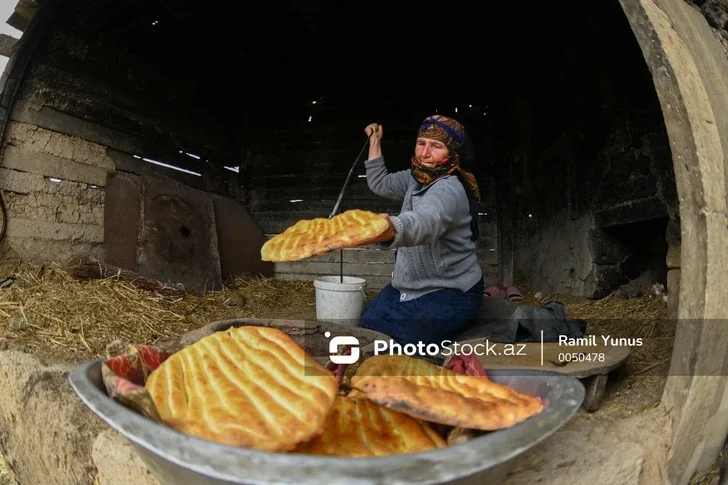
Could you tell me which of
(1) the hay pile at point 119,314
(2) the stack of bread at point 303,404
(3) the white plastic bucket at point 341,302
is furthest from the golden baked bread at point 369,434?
(3) the white plastic bucket at point 341,302

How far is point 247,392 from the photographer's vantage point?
0.74 meters

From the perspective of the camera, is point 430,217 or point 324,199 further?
point 324,199

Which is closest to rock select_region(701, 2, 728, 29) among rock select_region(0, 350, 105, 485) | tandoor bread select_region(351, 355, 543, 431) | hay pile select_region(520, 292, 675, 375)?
hay pile select_region(520, 292, 675, 375)

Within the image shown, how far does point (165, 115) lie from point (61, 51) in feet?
3.34

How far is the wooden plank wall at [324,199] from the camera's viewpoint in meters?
4.68

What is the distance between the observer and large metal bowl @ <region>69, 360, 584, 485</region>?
563 millimetres

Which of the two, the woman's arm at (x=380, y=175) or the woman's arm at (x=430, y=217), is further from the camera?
the woman's arm at (x=380, y=175)

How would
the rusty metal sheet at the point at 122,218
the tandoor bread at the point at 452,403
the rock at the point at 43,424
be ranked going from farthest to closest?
the rusty metal sheet at the point at 122,218, the rock at the point at 43,424, the tandoor bread at the point at 452,403

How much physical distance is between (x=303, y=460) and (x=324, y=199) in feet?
14.6

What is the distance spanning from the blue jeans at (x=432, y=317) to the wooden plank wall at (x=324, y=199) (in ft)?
7.74

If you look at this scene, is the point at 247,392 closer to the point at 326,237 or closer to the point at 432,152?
the point at 326,237

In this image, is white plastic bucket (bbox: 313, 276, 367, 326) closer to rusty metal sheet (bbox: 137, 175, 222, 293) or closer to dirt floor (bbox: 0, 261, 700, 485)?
dirt floor (bbox: 0, 261, 700, 485)

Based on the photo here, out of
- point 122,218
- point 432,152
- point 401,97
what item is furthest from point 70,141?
point 401,97

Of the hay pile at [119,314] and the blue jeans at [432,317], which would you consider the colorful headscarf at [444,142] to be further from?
the hay pile at [119,314]
